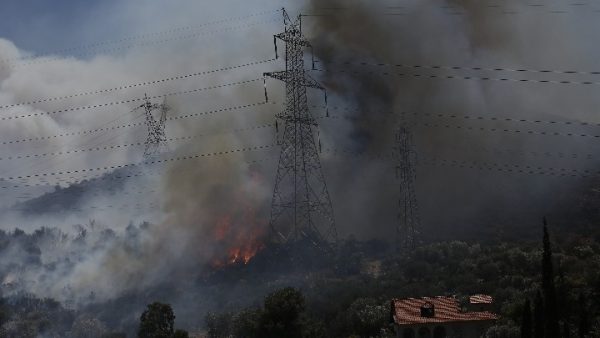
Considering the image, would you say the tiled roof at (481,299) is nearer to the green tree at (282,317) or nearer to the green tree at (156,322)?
the green tree at (282,317)

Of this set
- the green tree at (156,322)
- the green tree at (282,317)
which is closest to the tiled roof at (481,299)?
the green tree at (282,317)

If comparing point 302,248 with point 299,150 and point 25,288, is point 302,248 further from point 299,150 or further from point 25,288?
point 25,288

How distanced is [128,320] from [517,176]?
9185cm

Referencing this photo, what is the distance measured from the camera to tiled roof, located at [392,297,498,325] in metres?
70.1

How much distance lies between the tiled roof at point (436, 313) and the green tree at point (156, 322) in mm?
30388

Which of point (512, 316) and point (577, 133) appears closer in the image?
point (512, 316)

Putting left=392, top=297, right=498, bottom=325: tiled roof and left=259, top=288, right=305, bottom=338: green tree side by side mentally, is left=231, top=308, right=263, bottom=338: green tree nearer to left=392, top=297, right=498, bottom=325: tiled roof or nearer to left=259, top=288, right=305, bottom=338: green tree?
left=259, top=288, right=305, bottom=338: green tree

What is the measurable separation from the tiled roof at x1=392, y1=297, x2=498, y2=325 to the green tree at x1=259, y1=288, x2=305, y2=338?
1250cm

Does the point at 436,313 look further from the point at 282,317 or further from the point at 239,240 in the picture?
the point at 239,240

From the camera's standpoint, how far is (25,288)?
12206cm

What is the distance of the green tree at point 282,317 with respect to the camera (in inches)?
3150

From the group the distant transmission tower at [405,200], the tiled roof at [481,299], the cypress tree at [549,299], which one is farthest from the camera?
the distant transmission tower at [405,200]

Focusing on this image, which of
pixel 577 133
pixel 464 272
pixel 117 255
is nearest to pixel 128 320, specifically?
pixel 117 255

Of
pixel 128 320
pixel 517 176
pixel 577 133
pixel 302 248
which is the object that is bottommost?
pixel 128 320
